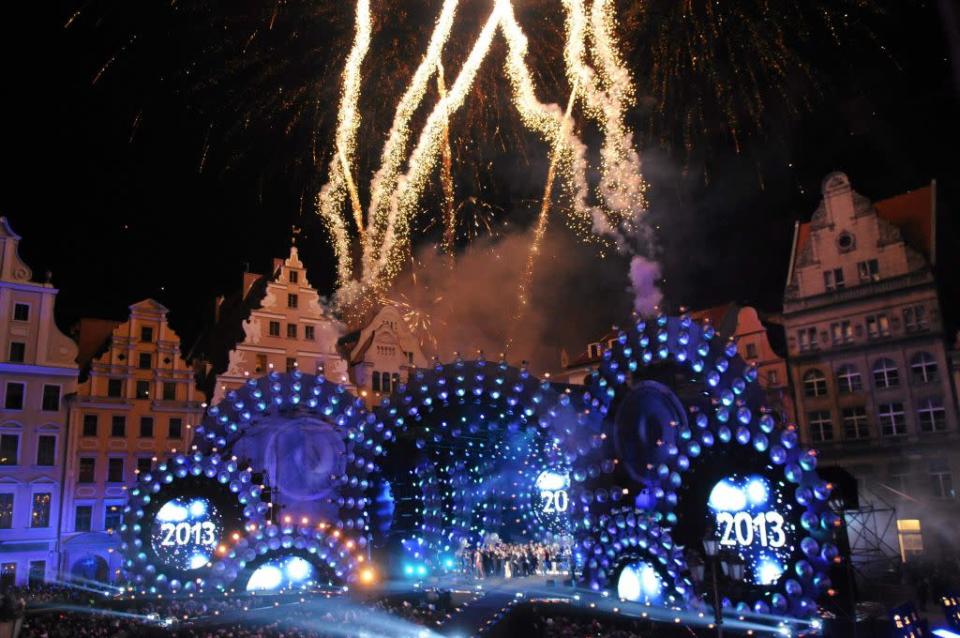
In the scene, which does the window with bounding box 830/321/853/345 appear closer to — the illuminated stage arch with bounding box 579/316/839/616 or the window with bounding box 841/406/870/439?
the window with bounding box 841/406/870/439

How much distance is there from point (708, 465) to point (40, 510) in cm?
2803

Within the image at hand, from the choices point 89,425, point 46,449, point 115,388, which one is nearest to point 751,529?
point 89,425

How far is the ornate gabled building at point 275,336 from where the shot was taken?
37.5 metres

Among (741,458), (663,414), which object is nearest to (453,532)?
(663,414)

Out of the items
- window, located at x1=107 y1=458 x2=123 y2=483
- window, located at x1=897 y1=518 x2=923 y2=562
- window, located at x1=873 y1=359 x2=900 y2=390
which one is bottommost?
window, located at x1=897 y1=518 x2=923 y2=562

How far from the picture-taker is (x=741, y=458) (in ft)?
61.9

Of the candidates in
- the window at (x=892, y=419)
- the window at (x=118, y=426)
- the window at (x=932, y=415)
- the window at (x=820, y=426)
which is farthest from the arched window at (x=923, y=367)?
the window at (x=118, y=426)

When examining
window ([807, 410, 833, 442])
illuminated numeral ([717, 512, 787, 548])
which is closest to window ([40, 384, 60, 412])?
illuminated numeral ([717, 512, 787, 548])

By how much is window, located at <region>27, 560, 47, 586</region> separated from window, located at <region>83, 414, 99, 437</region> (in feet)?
18.4

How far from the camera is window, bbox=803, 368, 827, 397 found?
1441 inches

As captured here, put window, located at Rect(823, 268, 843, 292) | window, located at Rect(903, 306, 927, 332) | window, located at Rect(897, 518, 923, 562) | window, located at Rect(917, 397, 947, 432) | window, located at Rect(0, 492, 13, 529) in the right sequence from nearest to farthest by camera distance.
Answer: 1. window, located at Rect(0, 492, 13, 529)
2. window, located at Rect(897, 518, 923, 562)
3. window, located at Rect(917, 397, 947, 432)
4. window, located at Rect(903, 306, 927, 332)
5. window, located at Rect(823, 268, 843, 292)

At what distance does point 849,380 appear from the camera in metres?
35.7

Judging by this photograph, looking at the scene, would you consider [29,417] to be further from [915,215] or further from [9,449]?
[915,215]

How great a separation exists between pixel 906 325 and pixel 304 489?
27386 millimetres
